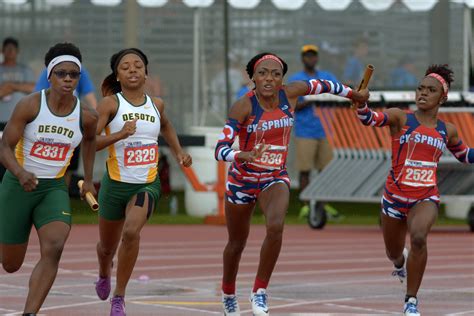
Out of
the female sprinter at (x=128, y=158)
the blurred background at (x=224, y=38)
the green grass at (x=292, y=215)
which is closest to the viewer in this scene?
the female sprinter at (x=128, y=158)

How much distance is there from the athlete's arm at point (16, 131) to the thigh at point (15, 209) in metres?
0.29

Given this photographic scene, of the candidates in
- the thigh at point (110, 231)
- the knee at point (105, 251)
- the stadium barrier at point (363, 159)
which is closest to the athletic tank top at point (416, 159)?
the thigh at point (110, 231)

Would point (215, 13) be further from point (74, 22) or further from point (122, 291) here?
point (122, 291)

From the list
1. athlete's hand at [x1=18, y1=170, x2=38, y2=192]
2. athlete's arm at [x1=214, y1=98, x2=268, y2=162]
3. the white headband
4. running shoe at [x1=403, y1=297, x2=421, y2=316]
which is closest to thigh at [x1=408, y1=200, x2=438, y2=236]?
running shoe at [x1=403, y1=297, x2=421, y2=316]

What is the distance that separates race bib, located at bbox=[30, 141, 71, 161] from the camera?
1096 centimetres

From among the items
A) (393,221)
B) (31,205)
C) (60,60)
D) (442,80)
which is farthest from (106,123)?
(442,80)

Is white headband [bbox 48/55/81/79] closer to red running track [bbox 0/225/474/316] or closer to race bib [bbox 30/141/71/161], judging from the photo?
race bib [bbox 30/141/71/161]

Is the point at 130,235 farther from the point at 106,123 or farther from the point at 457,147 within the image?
the point at 457,147

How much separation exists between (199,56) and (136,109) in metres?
11.9

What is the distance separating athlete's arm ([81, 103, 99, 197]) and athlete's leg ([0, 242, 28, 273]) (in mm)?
586

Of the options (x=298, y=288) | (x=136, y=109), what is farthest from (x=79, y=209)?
(x=136, y=109)

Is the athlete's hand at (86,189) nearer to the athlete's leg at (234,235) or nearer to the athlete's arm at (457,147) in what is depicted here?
the athlete's leg at (234,235)

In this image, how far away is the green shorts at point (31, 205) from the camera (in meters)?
11.0

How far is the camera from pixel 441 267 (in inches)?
656
